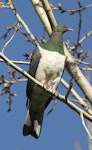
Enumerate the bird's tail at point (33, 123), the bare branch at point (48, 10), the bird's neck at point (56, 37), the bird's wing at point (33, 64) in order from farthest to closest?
the bird's neck at point (56, 37) → the bird's tail at point (33, 123) → the bird's wing at point (33, 64) → the bare branch at point (48, 10)

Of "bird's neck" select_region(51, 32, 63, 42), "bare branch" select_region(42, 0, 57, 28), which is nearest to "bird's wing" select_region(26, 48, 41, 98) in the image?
"bird's neck" select_region(51, 32, 63, 42)

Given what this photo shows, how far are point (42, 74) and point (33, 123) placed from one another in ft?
2.12

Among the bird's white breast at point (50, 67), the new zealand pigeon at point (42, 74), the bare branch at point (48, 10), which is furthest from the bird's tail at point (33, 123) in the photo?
the bare branch at point (48, 10)

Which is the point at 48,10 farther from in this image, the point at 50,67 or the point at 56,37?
the point at 56,37

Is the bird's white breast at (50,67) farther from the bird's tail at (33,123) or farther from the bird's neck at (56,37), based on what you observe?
the bird's tail at (33,123)

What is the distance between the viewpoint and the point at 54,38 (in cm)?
611

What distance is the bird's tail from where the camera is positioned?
5762 mm

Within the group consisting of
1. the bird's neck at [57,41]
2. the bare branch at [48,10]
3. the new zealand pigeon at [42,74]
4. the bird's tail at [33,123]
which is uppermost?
the bare branch at [48,10]

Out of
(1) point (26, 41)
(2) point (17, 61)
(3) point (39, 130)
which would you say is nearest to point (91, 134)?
(2) point (17, 61)

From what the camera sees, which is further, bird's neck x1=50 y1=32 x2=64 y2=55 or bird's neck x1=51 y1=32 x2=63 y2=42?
bird's neck x1=51 y1=32 x2=63 y2=42

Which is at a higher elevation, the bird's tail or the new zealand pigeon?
the new zealand pigeon

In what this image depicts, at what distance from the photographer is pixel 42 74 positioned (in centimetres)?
577

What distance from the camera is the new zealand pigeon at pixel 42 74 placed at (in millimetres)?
5664

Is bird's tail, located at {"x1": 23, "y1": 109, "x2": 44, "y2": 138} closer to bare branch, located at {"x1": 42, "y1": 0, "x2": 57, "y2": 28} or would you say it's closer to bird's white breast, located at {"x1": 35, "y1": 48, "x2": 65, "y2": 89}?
bird's white breast, located at {"x1": 35, "y1": 48, "x2": 65, "y2": 89}
